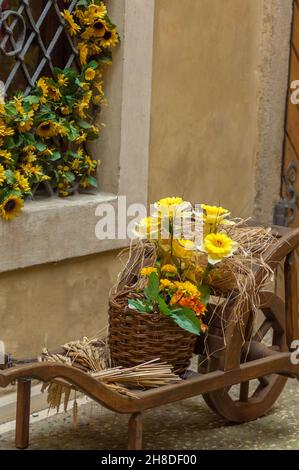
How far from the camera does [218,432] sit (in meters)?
4.65

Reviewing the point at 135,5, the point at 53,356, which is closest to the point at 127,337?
the point at 53,356

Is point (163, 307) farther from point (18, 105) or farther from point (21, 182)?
point (18, 105)

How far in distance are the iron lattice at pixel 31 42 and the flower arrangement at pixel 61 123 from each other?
0.19ft

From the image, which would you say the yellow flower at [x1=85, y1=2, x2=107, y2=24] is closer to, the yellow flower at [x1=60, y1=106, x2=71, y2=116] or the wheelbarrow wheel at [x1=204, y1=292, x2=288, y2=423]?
the yellow flower at [x1=60, y1=106, x2=71, y2=116]

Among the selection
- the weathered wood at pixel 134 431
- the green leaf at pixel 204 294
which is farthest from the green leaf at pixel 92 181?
the weathered wood at pixel 134 431

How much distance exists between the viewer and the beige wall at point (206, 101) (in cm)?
541

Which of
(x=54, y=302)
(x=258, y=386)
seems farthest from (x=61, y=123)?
(x=258, y=386)

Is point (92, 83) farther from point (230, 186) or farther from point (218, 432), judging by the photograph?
point (218, 432)

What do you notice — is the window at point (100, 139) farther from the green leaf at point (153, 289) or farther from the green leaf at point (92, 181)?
the green leaf at point (153, 289)

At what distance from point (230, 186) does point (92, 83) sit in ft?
4.34

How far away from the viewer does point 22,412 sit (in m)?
4.08

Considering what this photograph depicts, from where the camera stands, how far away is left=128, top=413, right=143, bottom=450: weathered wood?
393cm

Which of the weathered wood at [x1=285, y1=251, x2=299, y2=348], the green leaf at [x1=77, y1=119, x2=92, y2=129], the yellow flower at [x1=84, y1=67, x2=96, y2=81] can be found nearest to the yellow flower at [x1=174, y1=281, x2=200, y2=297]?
the weathered wood at [x1=285, y1=251, x2=299, y2=348]

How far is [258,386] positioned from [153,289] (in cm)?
120
